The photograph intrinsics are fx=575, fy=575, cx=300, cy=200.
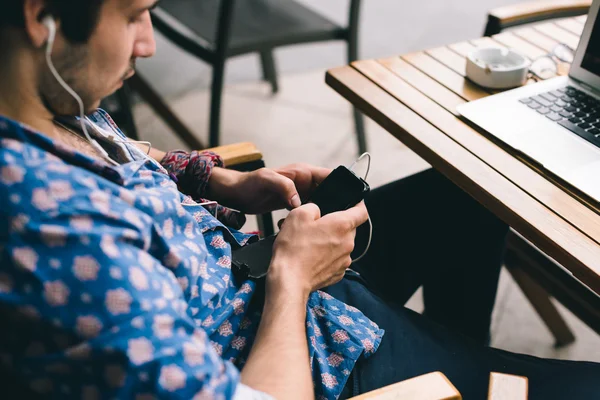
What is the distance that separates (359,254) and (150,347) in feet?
1.87

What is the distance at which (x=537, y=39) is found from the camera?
1.27 meters

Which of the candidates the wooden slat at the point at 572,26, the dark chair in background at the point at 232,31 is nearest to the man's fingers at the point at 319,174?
the wooden slat at the point at 572,26

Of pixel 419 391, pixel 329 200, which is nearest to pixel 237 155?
pixel 329 200

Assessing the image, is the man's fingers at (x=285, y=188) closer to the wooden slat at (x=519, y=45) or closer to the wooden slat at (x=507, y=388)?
the wooden slat at (x=507, y=388)

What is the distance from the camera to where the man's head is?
1.80 ft

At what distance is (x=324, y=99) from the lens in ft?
8.38

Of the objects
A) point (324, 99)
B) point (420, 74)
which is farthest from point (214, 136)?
point (420, 74)

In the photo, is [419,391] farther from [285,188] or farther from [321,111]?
[321,111]

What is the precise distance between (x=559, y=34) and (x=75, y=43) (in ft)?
3.58

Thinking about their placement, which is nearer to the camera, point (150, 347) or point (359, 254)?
point (150, 347)

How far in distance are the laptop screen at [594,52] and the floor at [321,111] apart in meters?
0.80

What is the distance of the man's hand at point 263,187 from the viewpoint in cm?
96

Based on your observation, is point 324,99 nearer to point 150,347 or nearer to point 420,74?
point 420,74

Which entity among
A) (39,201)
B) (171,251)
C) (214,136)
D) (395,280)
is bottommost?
(214,136)
